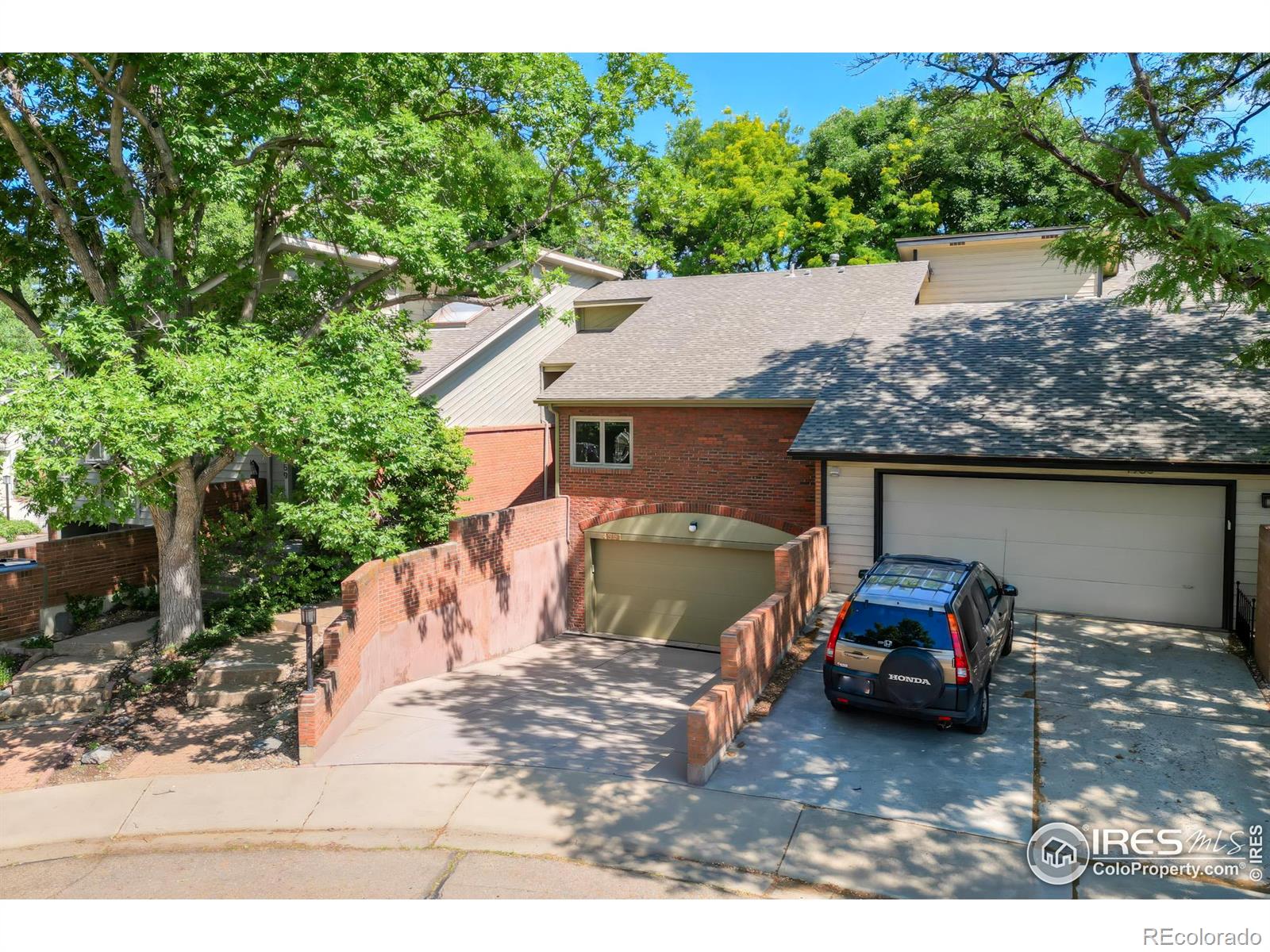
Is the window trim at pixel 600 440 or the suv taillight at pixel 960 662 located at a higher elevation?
the window trim at pixel 600 440

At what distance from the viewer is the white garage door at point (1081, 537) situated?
1262cm

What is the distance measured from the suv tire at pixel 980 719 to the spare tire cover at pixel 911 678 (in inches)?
23.5

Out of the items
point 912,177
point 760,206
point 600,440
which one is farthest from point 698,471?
point 912,177

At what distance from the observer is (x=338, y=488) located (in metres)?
12.2

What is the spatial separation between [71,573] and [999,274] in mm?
23345

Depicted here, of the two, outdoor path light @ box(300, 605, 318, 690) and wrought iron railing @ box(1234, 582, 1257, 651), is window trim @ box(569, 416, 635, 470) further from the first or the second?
wrought iron railing @ box(1234, 582, 1257, 651)

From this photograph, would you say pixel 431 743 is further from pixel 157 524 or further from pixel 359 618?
pixel 157 524

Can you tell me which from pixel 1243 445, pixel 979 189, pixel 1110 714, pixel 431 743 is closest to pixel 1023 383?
pixel 1243 445

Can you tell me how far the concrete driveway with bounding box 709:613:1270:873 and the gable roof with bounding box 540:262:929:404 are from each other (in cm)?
730

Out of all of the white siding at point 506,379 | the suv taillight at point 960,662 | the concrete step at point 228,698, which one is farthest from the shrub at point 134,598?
the suv taillight at point 960,662

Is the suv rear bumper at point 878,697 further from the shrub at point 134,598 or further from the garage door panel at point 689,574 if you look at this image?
the shrub at point 134,598

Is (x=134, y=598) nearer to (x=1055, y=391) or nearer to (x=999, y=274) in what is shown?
(x=1055, y=391)

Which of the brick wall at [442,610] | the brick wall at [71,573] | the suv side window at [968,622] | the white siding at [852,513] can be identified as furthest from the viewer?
the white siding at [852,513]

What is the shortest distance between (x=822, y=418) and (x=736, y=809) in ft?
28.0
